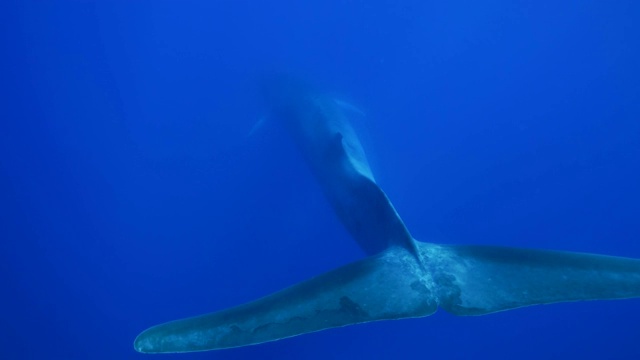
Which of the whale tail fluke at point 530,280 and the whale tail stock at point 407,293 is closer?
the whale tail stock at point 407,293

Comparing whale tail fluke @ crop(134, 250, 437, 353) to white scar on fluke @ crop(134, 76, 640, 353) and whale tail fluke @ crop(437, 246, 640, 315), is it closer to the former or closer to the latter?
white scar on fluke @ crop(134, 76, 640, 353)

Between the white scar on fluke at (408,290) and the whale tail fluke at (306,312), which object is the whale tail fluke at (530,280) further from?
the whale tail fluke at (306,312)

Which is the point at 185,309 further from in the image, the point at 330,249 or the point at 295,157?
the point at 295,157

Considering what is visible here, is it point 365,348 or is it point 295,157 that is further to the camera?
point 295,157

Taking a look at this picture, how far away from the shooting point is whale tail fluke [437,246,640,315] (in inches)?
178

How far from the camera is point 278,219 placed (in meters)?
11.4

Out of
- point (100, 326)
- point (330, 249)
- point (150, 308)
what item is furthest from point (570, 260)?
point (100, 326)

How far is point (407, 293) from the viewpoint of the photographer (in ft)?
15.4

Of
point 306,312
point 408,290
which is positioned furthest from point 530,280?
point 306,312

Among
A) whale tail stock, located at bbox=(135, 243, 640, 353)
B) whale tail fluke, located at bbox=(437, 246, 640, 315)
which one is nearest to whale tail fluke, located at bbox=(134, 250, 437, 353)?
whale tail stock, located at bbox=(135, 243, 640, 353)

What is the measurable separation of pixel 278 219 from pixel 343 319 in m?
7.05

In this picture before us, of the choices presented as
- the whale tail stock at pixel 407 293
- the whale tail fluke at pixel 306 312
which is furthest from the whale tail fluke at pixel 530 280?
the whale tail fluke at pixel 306 312

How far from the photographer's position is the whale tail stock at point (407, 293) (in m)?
4.36

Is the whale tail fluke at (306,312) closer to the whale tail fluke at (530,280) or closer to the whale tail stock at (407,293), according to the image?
the whale tail stock at (407,293)
